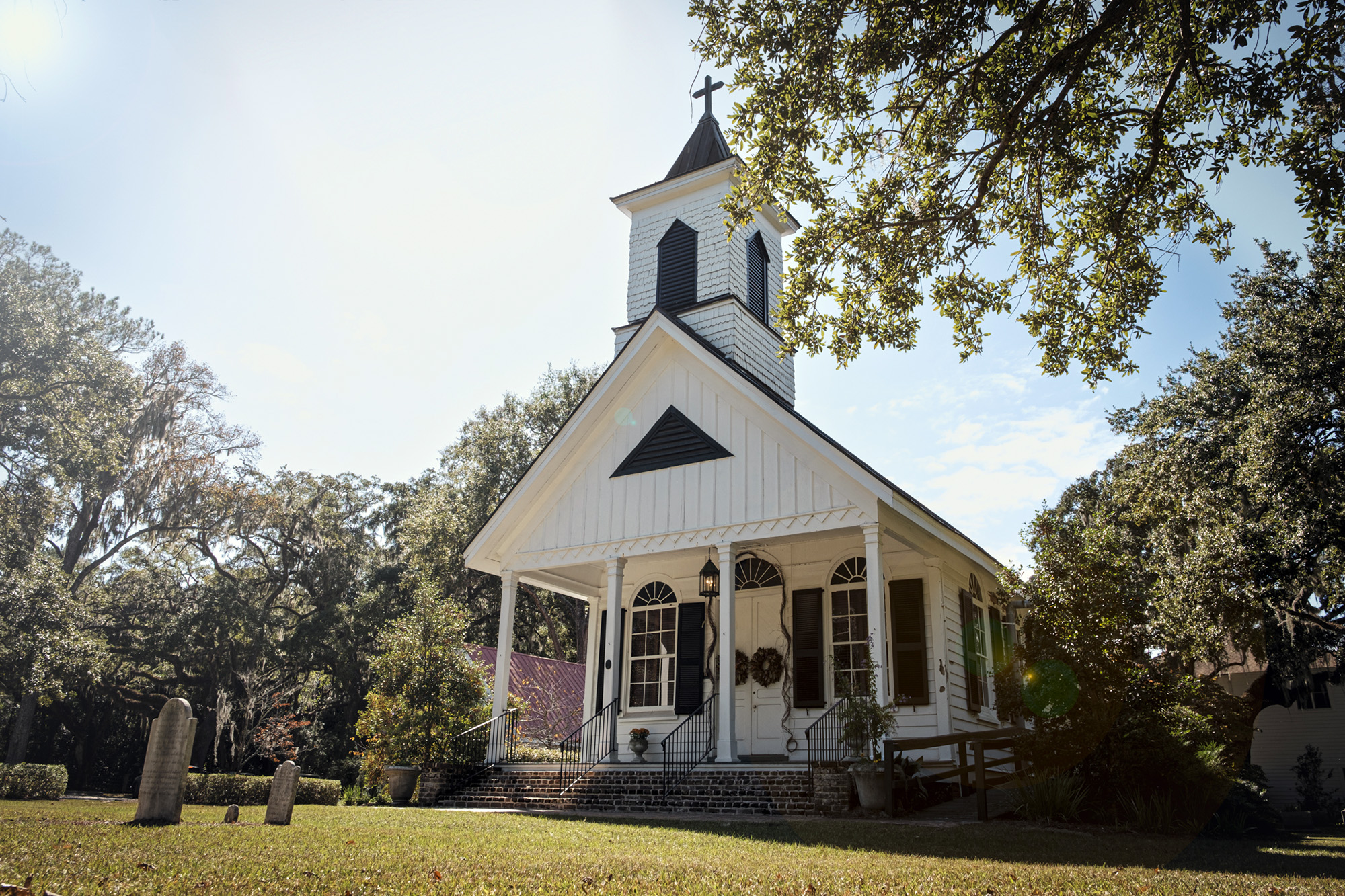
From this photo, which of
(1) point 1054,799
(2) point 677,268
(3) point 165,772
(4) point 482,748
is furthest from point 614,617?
(2) point 677,268

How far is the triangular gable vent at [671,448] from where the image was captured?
14.1 metres

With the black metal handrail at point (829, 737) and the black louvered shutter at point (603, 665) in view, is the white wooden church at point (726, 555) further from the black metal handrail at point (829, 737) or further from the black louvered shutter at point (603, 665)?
the black metal handrail at point (829, 737)

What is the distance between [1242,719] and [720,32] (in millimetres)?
15557

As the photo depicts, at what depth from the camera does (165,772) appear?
766cm

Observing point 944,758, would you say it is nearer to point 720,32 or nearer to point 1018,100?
point 1018,100

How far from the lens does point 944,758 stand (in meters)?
12.5

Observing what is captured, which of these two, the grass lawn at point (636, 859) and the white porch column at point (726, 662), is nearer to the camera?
the grass lawn at point (636, 859)

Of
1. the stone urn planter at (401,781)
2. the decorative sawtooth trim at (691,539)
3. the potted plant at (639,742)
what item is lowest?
the stone urn planter at (401,781)

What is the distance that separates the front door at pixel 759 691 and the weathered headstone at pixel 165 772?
897cm

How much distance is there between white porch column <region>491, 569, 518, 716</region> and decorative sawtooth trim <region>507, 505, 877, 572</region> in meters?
0.36

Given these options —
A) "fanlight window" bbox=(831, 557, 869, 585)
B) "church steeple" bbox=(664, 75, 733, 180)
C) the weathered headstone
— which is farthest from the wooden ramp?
"church steeple" bbox=(664, 75, 733, 180)

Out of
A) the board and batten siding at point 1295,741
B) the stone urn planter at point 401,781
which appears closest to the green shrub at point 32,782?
the stone urn planter at point 401,781

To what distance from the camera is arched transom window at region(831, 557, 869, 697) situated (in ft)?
44.9

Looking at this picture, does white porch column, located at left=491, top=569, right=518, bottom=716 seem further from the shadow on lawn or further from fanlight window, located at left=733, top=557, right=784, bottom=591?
the shadow on lawn
